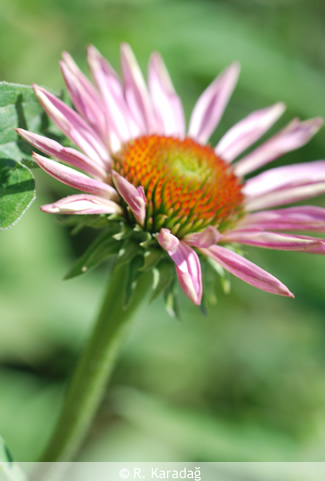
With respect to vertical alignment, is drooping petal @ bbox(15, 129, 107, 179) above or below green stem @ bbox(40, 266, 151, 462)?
above

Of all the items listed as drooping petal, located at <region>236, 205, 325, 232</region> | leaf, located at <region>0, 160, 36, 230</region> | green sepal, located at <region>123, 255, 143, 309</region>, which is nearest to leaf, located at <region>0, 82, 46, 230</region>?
leaf, located at <region>0, 160, 36, 230</region>

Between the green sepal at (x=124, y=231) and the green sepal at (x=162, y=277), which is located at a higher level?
the green sepal at (x=124, y=231)

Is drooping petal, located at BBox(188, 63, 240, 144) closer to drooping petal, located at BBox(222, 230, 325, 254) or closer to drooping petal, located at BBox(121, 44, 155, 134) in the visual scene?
drooping petal, located at BBox(121, 44, 155, 134)

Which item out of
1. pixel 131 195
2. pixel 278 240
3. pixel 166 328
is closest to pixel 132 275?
pixel 131 195

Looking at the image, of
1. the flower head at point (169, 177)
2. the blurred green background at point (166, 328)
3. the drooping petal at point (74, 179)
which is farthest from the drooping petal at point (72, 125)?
the blurred green background at point (166, 328)

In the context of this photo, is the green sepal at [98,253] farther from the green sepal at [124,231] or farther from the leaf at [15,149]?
the leaf at [15,149]

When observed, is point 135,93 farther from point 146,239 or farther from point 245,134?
point 146,239
